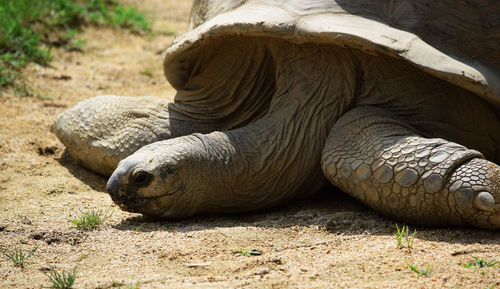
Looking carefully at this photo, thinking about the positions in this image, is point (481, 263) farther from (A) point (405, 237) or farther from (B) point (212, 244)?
(B) point (212, 244)

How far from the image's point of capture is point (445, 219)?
10.0 feet

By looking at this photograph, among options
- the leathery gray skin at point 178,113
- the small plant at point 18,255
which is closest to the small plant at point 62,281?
the small plant at point 18,255

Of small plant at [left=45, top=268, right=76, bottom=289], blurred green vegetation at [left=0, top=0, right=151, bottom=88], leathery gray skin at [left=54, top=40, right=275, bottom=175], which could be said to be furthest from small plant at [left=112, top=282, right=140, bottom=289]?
blurred green vegetation at [left=0, top=0, right=151, bottom=88]

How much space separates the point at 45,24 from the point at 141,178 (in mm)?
4572

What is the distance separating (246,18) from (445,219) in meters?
1.54

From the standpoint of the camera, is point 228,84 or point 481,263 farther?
point 228,84

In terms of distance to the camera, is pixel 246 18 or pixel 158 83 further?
pixel 158 83

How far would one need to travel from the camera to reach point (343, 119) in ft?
11.5

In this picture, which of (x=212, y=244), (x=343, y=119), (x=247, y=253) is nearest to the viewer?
(x=247, y=253)

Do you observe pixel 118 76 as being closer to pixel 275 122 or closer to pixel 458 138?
pixel 275 122

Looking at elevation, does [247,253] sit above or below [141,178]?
below

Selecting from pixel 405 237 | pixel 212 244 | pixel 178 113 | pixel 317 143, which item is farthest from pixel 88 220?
pixel 405 237

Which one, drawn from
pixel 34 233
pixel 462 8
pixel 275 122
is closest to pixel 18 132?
pixel 34 233

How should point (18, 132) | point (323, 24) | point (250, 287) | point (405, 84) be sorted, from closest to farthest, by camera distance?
point (250, 287)
point (323, 24)
point (405, 84)
point (18, 132)
